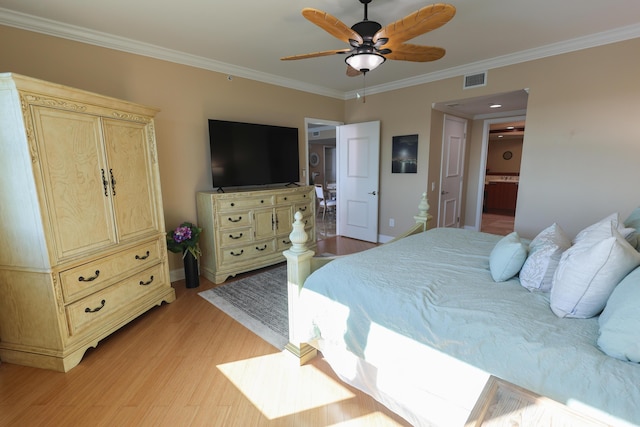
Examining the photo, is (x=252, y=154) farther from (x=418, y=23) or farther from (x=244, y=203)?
(x=418, y=23)

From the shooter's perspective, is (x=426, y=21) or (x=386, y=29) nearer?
(x=426, y=21)

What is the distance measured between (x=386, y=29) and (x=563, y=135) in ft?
8.25

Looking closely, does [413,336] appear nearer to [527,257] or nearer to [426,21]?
[527,257]

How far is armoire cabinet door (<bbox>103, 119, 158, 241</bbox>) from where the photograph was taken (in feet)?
7.38

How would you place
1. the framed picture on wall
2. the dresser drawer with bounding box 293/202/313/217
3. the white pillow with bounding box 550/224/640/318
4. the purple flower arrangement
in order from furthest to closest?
the framed picture on wall → the dresser drawer with bounding box 293/202/313/217 → the purple flower arrangement → the white pillow with bounding box 550/224/640/318

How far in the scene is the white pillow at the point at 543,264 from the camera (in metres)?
1.42

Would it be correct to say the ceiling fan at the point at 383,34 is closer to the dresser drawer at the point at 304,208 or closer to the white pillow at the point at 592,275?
the white pillow at the point at 592,275

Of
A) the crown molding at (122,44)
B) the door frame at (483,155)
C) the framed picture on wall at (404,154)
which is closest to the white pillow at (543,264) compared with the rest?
the framed picture on wall at (404,154)

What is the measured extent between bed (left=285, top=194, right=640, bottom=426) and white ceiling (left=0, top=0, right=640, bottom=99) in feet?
6.00

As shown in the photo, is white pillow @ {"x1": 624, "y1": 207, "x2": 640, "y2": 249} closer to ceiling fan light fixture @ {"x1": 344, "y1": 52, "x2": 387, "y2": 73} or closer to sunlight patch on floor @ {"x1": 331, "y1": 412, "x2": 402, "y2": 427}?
sunlight patch on floor @ {"x1": 331, "y1": 412, "x2": 402, "y2": 427}

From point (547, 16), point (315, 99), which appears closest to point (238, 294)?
point (315, 99)

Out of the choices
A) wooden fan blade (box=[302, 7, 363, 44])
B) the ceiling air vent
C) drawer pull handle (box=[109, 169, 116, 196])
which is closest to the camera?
wooden fan blade (box=[302, 7, 363, 44])

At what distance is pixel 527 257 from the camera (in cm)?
158

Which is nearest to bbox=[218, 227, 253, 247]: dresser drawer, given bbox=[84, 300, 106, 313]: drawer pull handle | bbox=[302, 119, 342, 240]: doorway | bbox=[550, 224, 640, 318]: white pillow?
bbox=[84, 300, 106, 313]: drawer pull handle
